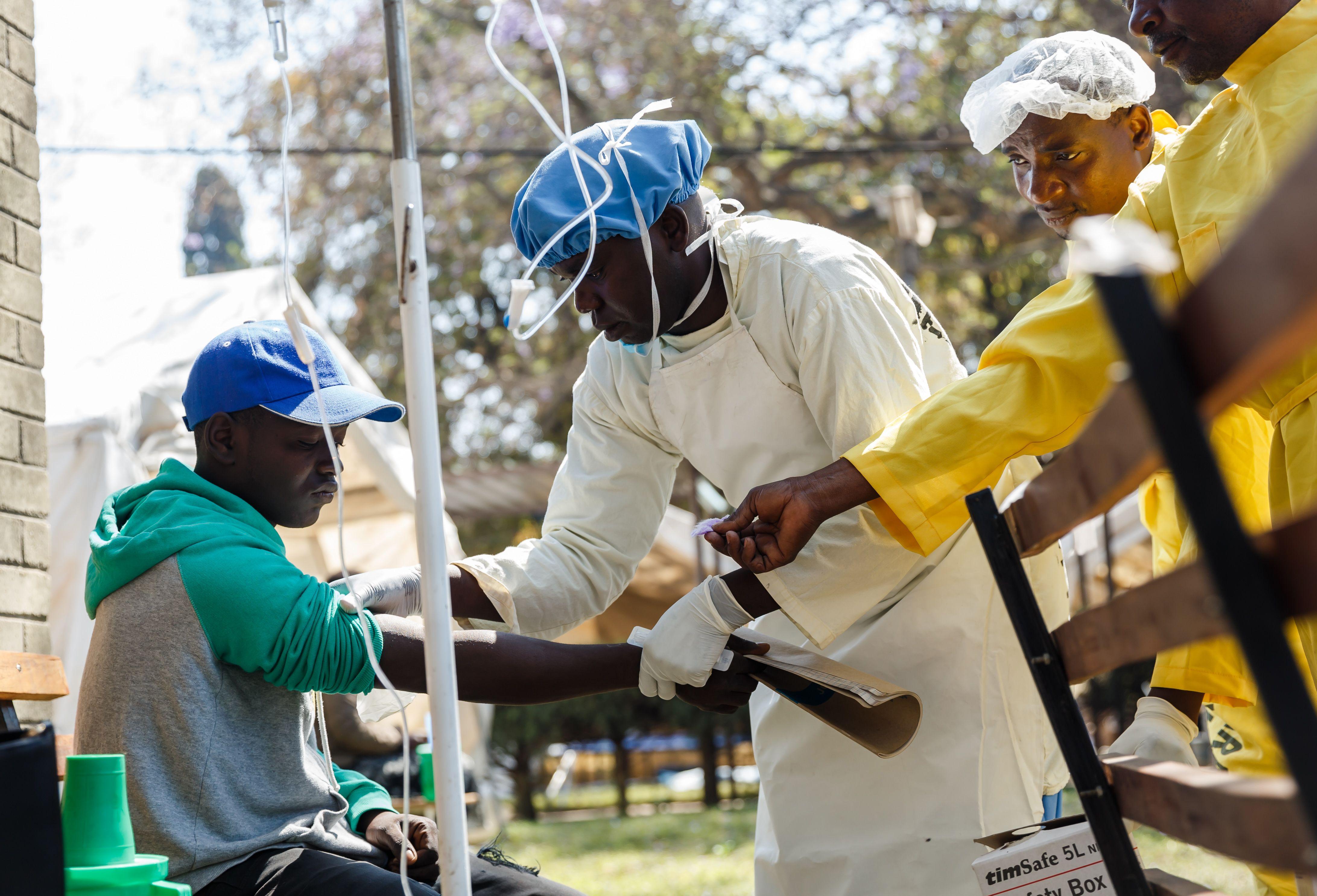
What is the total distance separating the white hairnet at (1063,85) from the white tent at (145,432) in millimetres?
2272

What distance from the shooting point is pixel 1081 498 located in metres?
1.08

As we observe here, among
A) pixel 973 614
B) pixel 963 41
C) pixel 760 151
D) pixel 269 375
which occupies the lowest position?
pixel 973 614

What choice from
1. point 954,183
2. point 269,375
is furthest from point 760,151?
point 269,375

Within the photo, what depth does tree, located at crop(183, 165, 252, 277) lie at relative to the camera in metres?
12.7

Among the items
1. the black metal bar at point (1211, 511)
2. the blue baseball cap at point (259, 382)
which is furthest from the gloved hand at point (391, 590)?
the black metal bar at point (1211, 511)

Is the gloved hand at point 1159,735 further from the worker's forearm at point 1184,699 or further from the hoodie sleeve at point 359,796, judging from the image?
the hoodie sleeve at point 359,796

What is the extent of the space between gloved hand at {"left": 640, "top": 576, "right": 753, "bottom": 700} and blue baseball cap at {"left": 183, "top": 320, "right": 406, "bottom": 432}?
2.01 feet

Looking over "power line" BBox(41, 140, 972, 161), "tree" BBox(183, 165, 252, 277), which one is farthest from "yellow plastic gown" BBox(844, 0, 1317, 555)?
"tree" BBox(183, 165, 252, 277)

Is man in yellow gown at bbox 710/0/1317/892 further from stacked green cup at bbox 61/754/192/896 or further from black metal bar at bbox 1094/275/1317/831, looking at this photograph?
stacked green cup at bbox 61/754/192/896

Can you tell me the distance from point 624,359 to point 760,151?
6579 mm

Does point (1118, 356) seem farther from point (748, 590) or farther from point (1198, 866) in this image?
point (1198, 866)

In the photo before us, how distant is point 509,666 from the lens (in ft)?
6.63

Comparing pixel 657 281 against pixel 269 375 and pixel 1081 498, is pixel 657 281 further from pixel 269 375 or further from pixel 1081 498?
pixel 1081 498

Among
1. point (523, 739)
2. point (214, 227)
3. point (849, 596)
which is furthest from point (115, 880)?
point (214, 227)
